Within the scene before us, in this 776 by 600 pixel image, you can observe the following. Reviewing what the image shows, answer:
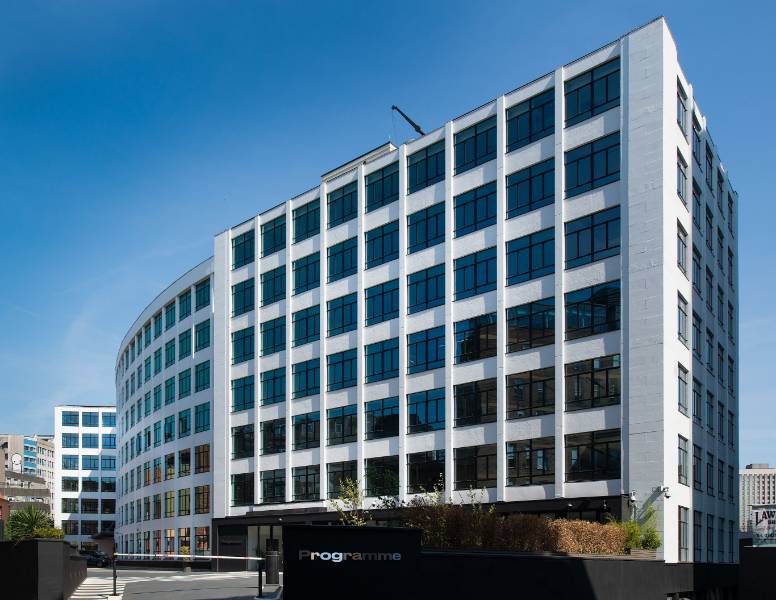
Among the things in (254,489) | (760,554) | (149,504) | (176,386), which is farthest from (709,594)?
(149,504)

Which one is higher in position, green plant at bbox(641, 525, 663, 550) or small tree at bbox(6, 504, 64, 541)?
green plant at bbox(641, 525, 663, 550)

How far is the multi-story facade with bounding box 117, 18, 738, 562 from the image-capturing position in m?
42.5

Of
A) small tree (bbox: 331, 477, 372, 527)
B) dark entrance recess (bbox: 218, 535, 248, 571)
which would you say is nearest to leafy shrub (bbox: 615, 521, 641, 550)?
small tree (bbox: 331, 477, 372, 527)

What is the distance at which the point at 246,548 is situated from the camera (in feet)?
211

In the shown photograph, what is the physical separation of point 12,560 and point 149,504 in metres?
72.0

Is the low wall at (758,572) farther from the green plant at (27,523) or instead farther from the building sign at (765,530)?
the green plant at (27,523)

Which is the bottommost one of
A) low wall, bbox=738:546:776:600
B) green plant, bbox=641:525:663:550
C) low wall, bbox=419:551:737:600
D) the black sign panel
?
low wall, bbox=738:546:776:600

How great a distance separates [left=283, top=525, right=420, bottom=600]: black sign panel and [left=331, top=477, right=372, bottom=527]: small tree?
33767 millimetres

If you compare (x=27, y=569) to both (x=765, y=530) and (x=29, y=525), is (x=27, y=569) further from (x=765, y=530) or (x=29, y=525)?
(x=29, y=525)

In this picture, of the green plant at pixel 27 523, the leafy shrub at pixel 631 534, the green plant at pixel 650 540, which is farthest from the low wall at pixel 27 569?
the green plant at pixel 27 523

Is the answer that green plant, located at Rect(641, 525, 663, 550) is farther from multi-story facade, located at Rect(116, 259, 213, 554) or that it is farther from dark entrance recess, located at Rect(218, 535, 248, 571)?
multi-story facade, located at Rect(116, 259, 213, 554)

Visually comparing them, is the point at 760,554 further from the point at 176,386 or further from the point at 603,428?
the point at 176,386

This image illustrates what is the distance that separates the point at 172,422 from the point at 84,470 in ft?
274

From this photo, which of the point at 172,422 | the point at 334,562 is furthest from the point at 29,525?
the point at 334,562
